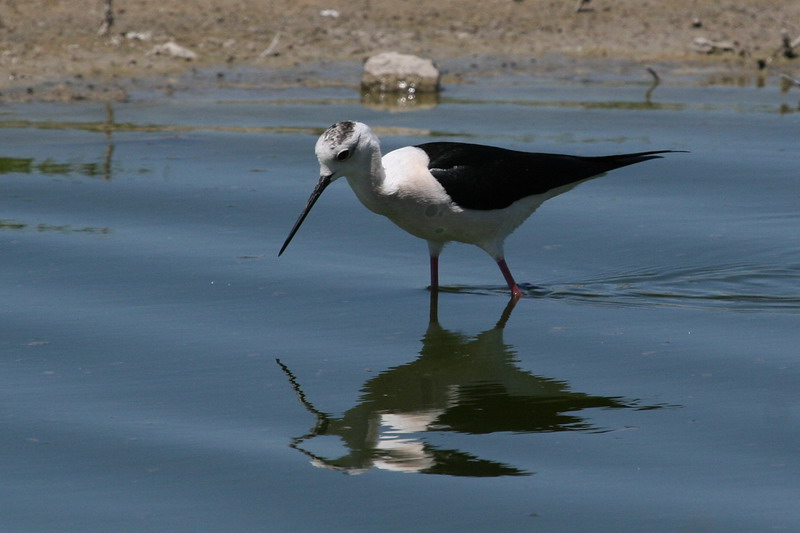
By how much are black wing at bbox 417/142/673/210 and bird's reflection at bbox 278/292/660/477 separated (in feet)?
3.58

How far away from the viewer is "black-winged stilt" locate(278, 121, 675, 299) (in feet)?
21.8

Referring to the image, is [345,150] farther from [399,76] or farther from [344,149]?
[399,76]

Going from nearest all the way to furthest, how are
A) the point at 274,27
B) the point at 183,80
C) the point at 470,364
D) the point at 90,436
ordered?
the point at 90,436 → the point at 470,364 → the point at 183,80 → the point at 274,27

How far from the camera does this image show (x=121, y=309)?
662cm

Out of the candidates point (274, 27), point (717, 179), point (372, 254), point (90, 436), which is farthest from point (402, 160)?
point (274, 27)

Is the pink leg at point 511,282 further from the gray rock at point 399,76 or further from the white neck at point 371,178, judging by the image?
the gray rock at point 399,76

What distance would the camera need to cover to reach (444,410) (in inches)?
207

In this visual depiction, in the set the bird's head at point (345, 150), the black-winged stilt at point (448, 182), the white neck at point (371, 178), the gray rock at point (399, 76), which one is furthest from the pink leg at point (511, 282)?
the gray rock at point (399, 76)

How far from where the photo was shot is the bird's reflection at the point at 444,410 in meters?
4.67

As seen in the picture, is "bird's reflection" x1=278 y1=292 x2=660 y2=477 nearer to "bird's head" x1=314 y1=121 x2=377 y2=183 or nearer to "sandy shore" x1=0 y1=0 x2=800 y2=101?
"bird's head" x1=314 y1=121 x2=377 y2=183

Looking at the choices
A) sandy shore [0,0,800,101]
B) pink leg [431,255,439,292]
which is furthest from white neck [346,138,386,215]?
sandy shore [0,0,800,101]

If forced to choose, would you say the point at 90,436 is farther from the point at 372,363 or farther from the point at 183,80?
the point at 183,80

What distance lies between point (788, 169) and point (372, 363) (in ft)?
16.4

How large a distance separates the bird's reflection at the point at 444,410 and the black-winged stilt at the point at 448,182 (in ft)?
3.07
